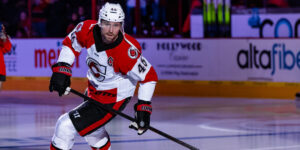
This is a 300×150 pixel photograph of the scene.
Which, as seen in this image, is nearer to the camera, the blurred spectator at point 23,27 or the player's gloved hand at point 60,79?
the player's gloved hand at point 60,79

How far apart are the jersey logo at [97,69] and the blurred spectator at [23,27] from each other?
12.4 metres

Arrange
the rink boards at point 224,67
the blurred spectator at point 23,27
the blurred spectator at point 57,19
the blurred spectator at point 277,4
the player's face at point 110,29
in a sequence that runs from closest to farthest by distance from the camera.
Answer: the player's face at point 110,29, the rink boards at point 224,67, the blurred spectator at point 277,4, the blurred spectator at point 57,19, the blurred spectator at point 23,27

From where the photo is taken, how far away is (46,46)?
1884 centimetres

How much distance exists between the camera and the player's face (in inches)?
A: 272

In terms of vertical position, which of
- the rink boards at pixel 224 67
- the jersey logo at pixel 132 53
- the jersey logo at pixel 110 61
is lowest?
the rink boards at pixel 224 67

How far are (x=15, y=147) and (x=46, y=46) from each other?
9.20m

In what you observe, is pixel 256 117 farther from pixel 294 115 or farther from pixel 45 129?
pixel 45 129

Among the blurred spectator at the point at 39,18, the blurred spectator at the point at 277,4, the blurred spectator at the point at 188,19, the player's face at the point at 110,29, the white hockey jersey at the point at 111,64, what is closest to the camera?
the player's face at the point at 110,29

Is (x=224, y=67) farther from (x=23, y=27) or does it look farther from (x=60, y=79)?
(x=60, y=79)

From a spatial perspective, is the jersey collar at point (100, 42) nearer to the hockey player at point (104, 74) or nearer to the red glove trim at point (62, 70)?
the hockey player at point (104, 74)

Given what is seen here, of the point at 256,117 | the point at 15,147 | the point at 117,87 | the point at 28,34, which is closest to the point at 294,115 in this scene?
the point at 256,117

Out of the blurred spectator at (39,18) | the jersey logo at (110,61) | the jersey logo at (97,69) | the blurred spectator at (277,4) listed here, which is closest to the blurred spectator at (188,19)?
the blurred spectator at (277,4)

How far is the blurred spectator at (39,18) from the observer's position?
19.2 meters

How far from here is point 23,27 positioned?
19.5 metres
